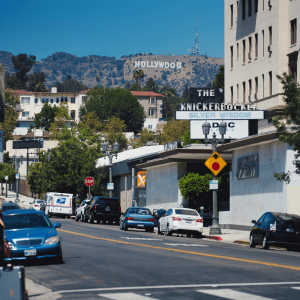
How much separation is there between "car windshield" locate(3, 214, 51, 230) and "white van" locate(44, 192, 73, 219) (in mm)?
37187

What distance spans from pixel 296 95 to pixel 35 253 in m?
12.8

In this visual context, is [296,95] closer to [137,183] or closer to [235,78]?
[235,78]

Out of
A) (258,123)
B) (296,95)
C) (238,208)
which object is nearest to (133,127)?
(258,123)

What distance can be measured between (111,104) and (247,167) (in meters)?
101

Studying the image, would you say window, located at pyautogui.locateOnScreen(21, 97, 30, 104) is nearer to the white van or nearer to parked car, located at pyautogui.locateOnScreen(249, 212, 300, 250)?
the white van

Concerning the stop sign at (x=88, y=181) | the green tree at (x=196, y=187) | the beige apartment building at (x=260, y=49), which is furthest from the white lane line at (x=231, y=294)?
the stop sign at (x=88, y=181)

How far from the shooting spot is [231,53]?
5372 cm

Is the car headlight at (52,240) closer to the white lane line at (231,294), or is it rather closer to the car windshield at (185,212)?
the white lane line at (231,294)

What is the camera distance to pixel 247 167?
120 feet

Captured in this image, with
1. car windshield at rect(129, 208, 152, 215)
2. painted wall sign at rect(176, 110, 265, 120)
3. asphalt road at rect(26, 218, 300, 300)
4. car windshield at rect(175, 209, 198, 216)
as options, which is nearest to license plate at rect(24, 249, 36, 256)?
asphalt road at rect(26, 218, 300, 300)

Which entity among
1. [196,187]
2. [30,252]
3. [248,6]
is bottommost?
[30,252]

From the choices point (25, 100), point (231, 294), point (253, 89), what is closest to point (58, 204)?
point (253, 89)

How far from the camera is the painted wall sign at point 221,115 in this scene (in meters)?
44.3

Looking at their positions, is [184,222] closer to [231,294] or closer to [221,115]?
[221,115]
